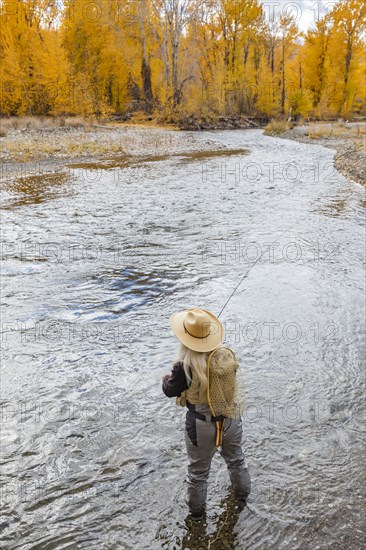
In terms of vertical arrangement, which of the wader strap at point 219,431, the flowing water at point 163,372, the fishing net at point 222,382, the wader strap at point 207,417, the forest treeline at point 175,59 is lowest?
the flowing water at point 163,372

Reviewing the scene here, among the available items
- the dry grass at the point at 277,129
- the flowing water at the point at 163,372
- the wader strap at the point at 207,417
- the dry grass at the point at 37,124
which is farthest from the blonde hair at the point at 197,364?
the dry grass at the point at 277,129

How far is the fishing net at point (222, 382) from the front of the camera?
2646 mm

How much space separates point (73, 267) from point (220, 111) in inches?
1456

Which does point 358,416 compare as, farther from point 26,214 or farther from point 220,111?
point 220,111

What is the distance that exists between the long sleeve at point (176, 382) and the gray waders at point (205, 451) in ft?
0.53

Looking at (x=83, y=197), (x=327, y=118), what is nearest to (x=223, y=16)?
(x=327, y=118)

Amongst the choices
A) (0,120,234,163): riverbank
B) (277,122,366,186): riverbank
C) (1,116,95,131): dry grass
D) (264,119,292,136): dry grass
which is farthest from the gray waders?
(264,119,292,136): dry grass

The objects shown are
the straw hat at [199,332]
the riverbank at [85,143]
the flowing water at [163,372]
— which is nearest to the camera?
the straw hat at [199,332]

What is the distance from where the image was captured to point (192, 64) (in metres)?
42.0

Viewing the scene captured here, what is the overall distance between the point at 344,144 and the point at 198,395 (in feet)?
83.5

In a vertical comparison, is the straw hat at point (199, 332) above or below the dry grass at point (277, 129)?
below

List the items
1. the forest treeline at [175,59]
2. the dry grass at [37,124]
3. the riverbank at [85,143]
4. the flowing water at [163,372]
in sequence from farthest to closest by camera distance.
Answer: the forest treeline at [175,59]
the dry grass at [37,124]
the riverbank at [85,143]
the flowing water at [163,372]

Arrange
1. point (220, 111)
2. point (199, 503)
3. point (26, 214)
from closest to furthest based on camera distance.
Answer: point (199, 503)
point (26, 214)
point (220, 111)

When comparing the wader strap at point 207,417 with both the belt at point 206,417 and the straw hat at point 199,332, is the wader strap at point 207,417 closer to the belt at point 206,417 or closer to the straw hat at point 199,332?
the belt at point 206,417
